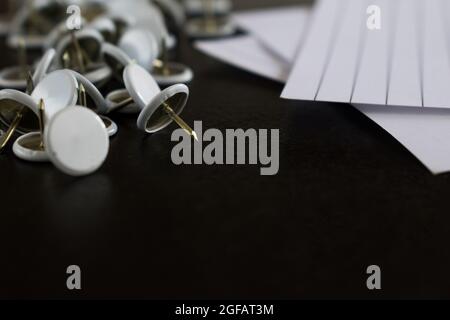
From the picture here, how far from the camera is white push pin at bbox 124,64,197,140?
639 millimetres

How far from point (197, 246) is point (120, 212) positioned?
8cm

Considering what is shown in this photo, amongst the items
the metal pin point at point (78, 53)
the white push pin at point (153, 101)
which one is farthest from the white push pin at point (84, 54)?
the white push pin at point (153, 101)

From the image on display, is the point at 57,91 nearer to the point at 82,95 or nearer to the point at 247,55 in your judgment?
the point at 82,95

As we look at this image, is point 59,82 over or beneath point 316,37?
beneath

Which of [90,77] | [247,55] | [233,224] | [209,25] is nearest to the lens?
[233,224]

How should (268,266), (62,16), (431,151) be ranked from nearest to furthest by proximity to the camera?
(268,266) → (431,151) → (62,16)

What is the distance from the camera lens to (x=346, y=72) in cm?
79

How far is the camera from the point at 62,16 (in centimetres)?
106

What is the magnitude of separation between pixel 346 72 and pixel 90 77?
0.99ft

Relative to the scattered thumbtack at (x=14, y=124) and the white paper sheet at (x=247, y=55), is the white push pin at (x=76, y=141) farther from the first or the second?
the white paper sheet at (x=247, y=55)

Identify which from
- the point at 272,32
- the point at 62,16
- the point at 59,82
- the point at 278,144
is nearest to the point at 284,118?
the point at 278,144

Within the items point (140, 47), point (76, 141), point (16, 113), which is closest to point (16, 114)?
point (16, 113)

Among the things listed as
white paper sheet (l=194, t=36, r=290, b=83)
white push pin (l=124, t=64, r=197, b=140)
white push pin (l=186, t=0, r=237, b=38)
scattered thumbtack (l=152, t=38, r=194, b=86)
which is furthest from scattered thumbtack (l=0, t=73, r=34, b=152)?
white push pin (l=186, t=0, r=237, b=38)

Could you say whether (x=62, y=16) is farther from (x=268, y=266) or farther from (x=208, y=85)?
(x=268, y=266)
